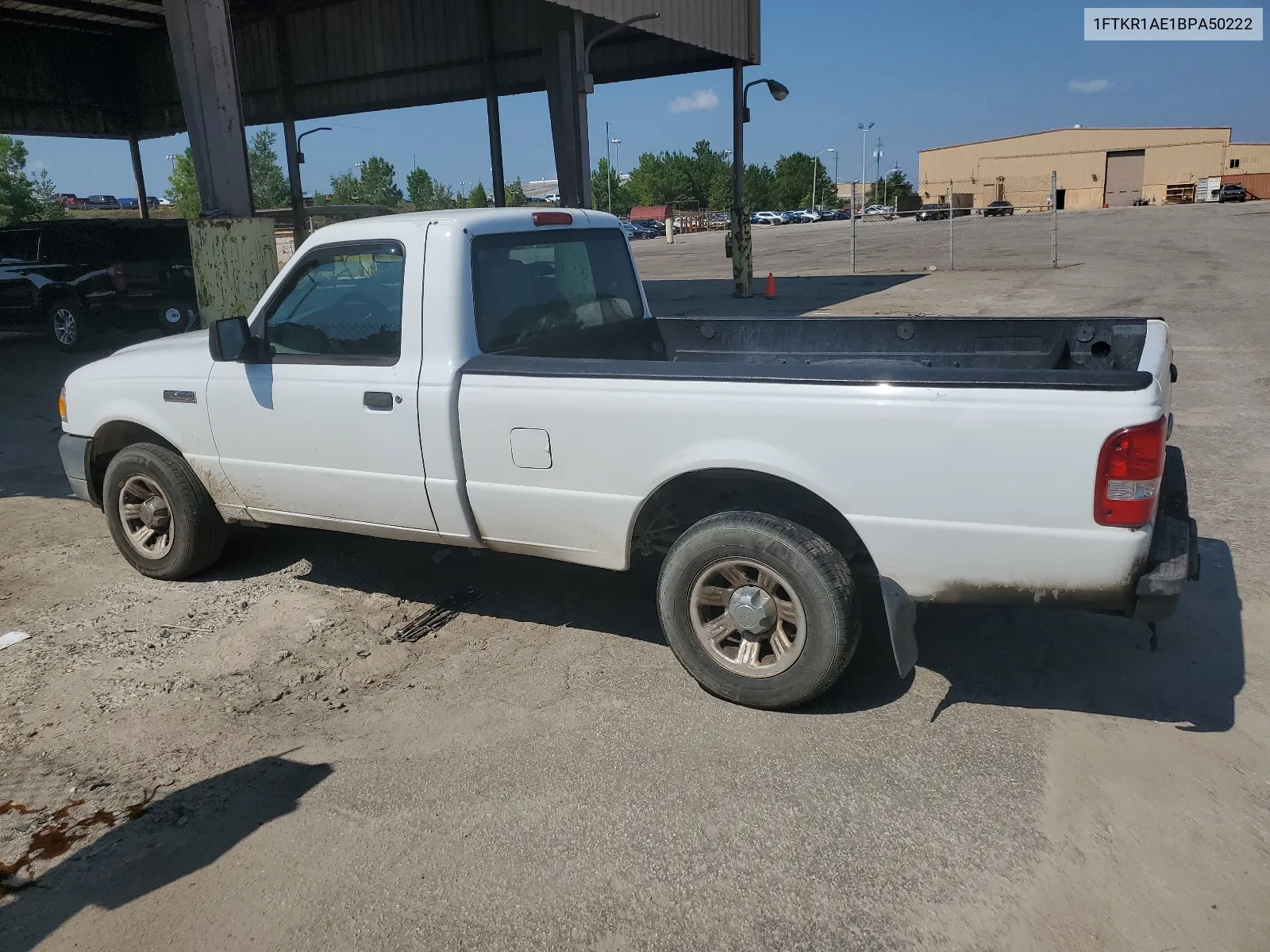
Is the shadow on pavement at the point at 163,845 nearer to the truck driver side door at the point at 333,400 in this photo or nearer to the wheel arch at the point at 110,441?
the truck driver side door at the point at 333,400

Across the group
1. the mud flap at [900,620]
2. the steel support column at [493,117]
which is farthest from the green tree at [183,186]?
the mud flap at [900,620]

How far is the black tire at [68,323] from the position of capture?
48.1 ft

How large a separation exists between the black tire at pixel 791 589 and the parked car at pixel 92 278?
13864 mm

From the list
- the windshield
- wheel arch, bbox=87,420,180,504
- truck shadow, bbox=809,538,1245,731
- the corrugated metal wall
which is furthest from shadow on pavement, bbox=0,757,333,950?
the corrugated metal wall

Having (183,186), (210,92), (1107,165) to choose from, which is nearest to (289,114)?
(210,92)

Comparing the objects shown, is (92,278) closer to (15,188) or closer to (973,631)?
(973,631)

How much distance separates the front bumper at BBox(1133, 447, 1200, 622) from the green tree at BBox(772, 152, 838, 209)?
121230 mm

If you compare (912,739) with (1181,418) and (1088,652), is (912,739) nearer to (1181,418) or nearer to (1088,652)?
(1088,652)

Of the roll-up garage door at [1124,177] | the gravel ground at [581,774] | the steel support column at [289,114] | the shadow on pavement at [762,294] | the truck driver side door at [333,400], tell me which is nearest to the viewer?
the gravel ground at [581,774]

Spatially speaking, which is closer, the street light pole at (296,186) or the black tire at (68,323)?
the black tire at (68,323)

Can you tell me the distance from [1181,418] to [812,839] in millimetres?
6773

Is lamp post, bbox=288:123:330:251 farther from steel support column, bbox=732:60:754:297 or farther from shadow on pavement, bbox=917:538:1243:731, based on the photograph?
shadow on pavement, bbox=917:538:1243:731

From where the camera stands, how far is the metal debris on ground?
190 inches

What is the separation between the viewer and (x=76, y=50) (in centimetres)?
2520
